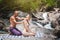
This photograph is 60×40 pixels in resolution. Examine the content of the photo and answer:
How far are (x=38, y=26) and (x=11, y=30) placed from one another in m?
0.41

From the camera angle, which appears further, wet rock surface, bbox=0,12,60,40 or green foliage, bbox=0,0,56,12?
green foliage, bbox=0,0,56,12

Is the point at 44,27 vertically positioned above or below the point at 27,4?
below

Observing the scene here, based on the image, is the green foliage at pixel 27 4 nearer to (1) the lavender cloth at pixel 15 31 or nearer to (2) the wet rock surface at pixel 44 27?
(2) the wet rock surface at pixel 44 27

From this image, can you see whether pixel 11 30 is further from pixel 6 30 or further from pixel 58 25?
→ pixel 58 25

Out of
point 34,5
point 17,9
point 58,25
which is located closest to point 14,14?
point 17,9

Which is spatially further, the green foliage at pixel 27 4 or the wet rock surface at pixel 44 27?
the green foliage at pixel 27 4

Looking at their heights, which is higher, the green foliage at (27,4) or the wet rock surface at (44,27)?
the green foliage at (27,4)

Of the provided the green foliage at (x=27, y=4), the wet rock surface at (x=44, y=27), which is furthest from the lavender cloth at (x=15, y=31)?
the green foliage at (x=27, y=4)

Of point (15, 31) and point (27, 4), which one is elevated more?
point (27, 4)

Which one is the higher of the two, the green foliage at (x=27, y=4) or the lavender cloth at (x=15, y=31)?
the green foliage at (x=27, y=4)

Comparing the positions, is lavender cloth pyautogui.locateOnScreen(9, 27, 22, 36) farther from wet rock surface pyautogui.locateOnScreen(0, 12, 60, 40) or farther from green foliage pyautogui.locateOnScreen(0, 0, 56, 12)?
green foliage pyautogui.locateOnScreen(0, 0, 56, 12)

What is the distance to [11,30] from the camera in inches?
153

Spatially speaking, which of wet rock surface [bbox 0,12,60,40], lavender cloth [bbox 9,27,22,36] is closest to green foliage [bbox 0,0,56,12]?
wet rock surface [bbox 0,12,60,40]

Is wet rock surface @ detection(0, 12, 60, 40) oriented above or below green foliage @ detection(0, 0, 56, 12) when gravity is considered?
below
